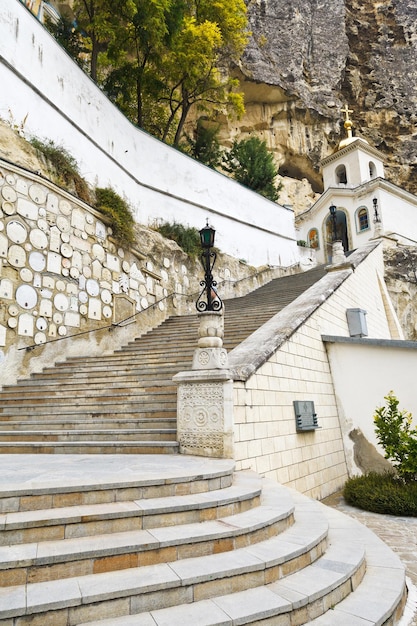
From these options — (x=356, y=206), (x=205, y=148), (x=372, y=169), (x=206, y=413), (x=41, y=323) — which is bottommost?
(x=206, y=413)

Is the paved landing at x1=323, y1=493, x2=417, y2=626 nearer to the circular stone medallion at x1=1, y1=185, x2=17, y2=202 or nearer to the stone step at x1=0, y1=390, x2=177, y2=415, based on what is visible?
the stone step at x1=0, y1=390, x2=177, y2=415

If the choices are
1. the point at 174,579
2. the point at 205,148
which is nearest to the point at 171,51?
the point at 205,148

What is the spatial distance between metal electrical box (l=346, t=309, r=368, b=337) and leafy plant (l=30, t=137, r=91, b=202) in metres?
6.84

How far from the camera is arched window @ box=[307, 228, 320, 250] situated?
92.9 feet


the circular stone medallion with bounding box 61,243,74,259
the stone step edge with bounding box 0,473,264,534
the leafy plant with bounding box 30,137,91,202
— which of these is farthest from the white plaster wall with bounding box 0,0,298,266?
the stone step edge with bounding box 0,473,264,534

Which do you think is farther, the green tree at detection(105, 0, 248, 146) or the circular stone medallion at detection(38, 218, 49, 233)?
the green tree at detection(105, 0, 248, 146)

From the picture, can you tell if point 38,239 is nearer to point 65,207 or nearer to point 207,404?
point 65,207

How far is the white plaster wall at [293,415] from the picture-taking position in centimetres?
535

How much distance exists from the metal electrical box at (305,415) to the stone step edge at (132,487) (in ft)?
9.07

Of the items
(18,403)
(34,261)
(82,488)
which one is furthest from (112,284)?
(82,488)

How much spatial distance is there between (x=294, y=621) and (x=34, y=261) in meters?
7.60

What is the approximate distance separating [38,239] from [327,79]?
29.8m

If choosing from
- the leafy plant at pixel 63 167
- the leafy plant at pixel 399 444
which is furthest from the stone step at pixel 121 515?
the leafy plant at pixel 63 167

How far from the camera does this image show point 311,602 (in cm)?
251
